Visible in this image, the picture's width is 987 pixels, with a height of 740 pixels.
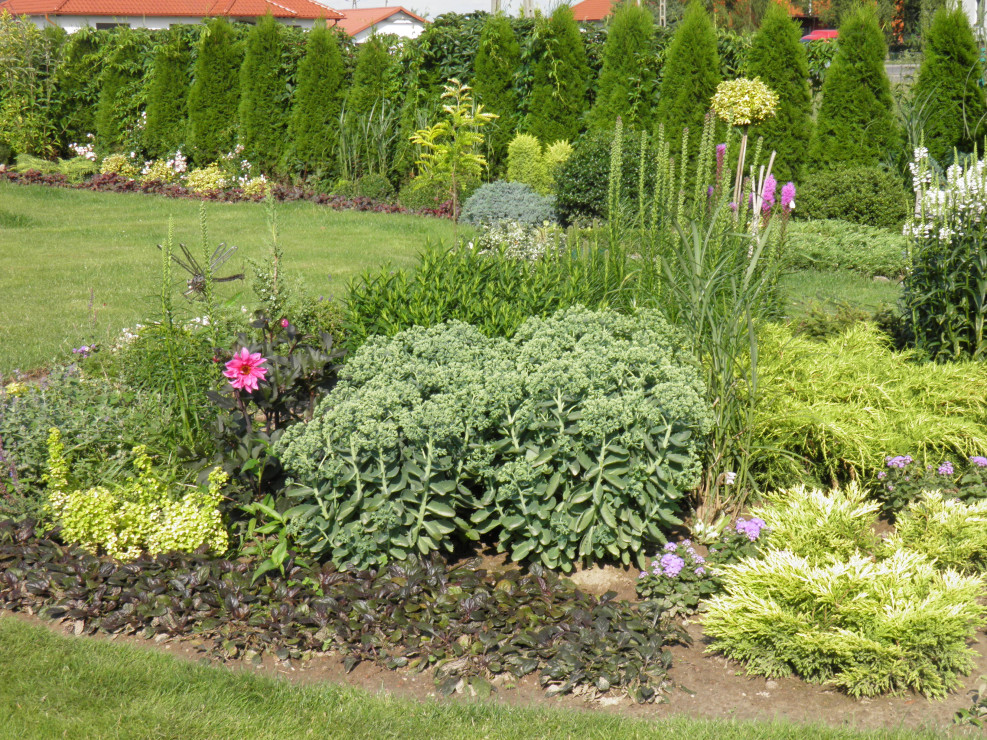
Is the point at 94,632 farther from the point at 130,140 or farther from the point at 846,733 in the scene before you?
the point at 130,140

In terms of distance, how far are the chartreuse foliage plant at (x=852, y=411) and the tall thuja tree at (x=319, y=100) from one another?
36.3ft

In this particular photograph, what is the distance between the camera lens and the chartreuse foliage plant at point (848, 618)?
2891 mm

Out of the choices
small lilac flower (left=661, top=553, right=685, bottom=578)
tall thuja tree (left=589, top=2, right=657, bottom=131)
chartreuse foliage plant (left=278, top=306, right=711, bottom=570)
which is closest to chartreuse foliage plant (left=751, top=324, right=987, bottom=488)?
chartreuse foliage plant (left=278, top=306, right=711, bottom=570)

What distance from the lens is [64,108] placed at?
16828 millimetres

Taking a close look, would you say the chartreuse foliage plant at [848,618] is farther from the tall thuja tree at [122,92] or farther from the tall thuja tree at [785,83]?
the tall thuja tree at [122,92]

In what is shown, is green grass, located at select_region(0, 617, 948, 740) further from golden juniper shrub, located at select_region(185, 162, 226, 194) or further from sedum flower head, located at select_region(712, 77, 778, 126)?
golden juniper shrub, located at select_region(185, 162, 226, 194)

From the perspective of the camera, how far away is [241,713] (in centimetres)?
283

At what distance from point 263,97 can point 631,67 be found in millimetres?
6285

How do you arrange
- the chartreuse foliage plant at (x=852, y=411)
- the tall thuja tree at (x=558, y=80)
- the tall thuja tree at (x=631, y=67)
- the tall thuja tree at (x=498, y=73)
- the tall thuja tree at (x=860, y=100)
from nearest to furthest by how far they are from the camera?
the chartreuse foliage plant at (x=852, y=411)
the tall thuja tree at (x=860, y=100)
the tall thuja tree at (x=631, y=67)
the tall thuja tree at (x=558, y=80)
the tall thuja tree at (x=498, y=73)

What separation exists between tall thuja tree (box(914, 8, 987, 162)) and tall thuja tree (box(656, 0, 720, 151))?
274 centimetres

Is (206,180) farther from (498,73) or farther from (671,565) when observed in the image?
(671,565)

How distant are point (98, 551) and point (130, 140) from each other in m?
14.3

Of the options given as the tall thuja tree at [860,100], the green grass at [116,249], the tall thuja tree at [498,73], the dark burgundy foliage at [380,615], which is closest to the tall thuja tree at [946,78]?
the tall thuja tree at [860,100]

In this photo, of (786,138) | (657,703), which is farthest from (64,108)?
(657,703)
